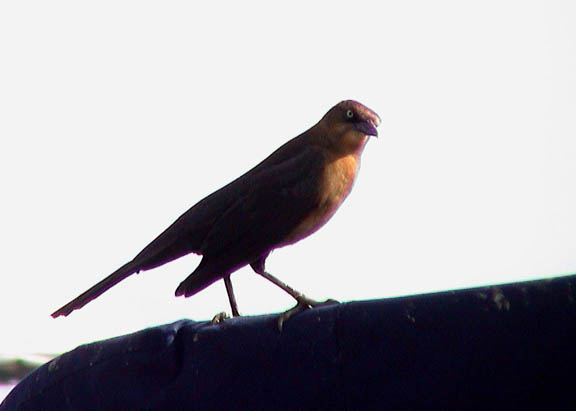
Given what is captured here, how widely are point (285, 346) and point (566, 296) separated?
55cm

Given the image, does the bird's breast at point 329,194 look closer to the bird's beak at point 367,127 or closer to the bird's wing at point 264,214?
the bird's wing at point 264,214

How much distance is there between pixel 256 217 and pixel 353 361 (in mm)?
2223

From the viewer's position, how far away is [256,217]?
4.19 metres

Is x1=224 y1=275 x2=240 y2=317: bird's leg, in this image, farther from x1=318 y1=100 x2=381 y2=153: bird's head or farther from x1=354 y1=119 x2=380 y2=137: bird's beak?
x1=354 y1=119 x2=380 y2=137: bird's beak

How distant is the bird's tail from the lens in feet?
14.1

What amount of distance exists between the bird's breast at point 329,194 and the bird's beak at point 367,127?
0.16m

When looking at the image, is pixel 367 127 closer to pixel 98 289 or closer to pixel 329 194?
pixel 329 194

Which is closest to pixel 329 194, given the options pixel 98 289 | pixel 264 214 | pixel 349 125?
pixel 264 214

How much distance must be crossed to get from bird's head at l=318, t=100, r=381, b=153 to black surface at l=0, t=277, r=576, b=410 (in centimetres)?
228

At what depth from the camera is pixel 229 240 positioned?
416cm

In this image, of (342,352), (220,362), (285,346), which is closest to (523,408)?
(342,352)

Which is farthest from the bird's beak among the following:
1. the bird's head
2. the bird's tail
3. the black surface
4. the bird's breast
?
the black surface

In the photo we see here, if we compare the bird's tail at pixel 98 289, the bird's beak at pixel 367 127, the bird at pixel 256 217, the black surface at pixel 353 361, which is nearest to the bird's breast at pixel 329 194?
the bird at pixel 256 217

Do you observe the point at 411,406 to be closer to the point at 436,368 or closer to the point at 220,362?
the point at 436,368
